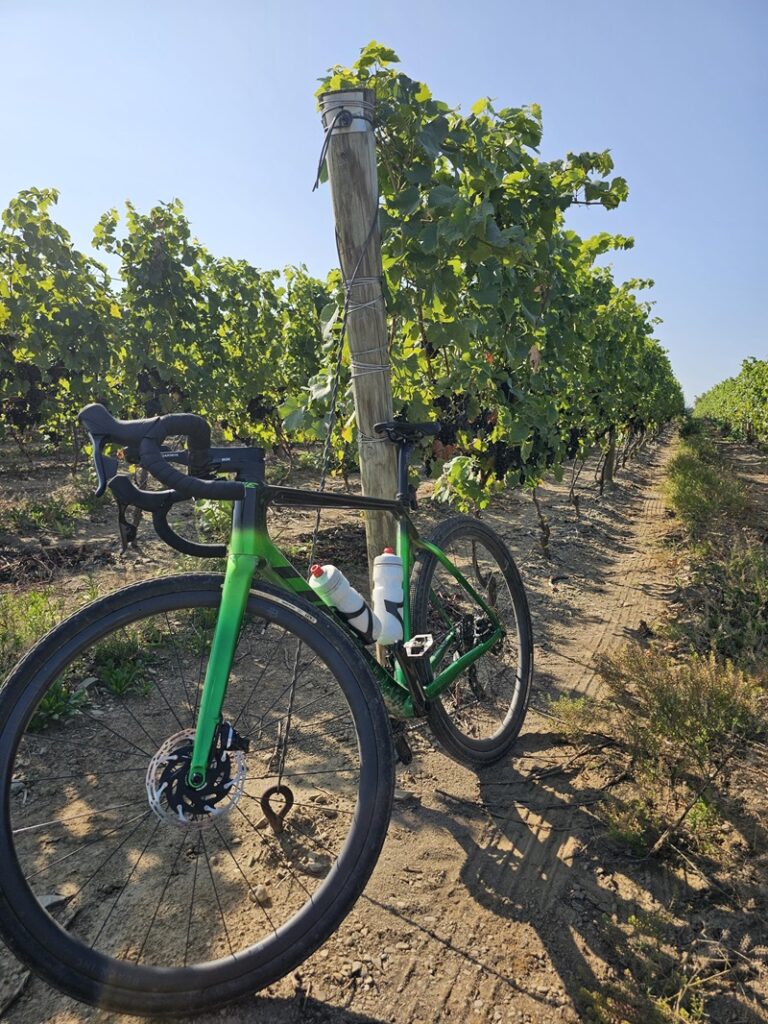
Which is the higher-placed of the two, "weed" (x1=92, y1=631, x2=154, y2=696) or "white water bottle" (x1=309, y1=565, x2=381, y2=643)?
"white water bottle" (x1=309, y1=565, x2=381, y2=643)

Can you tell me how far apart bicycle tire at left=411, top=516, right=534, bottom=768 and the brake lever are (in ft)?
4.47

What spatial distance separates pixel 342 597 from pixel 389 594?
0.47m

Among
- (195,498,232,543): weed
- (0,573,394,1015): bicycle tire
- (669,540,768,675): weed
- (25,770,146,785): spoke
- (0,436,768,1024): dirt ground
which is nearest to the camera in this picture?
(0,573,394,1015): bicycle tire

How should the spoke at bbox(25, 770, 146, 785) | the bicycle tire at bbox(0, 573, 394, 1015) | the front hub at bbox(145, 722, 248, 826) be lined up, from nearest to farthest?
1. the bicycle tire at bbox(0, 573, 394, 1015)
2. the front hub at bbox(145, 722, 248, 826)
3. the spoke at bbox(25, 770, 146, 785)

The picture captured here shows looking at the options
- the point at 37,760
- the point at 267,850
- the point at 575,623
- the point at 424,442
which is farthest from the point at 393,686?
the point at 575,623

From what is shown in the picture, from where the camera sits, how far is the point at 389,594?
2.37 m

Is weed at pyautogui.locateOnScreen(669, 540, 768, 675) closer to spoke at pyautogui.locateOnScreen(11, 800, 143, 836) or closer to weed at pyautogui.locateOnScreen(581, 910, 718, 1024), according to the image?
weed at pyautogui.locateOnScreen(581, 910, 718, 1024)

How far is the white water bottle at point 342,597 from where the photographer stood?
1.89 meters

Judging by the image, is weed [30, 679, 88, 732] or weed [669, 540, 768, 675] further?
weed [669, 540, 768, 675]

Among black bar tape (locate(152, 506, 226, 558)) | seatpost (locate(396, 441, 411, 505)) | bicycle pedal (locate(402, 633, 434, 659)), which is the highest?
seatpost (locate(396, 441, 411, 505))

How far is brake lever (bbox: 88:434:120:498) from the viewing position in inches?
59.3

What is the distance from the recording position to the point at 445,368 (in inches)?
173

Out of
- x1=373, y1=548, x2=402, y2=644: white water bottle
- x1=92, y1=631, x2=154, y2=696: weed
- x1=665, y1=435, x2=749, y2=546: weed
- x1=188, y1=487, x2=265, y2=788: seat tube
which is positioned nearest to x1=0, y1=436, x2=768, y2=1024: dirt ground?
x1=188, y1=487, x2=265, y2=788: seat tube

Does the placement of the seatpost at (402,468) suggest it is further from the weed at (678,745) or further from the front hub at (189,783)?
the weed at (678,745)
